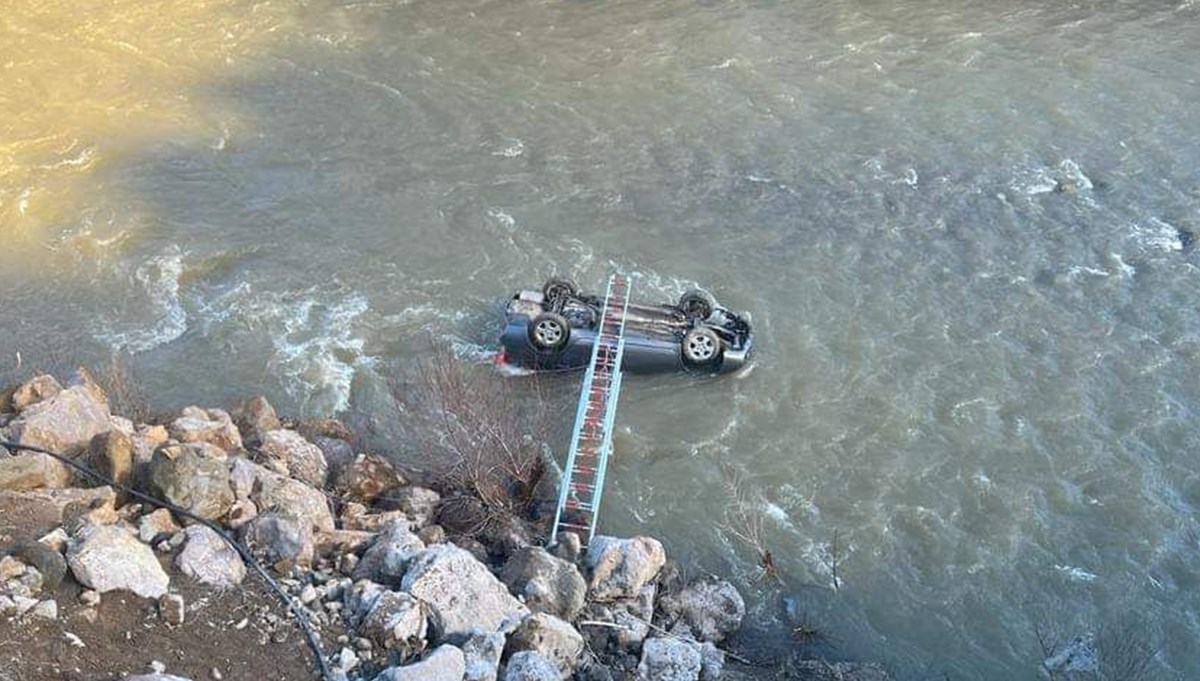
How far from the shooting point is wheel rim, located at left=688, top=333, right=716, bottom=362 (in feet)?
73.0

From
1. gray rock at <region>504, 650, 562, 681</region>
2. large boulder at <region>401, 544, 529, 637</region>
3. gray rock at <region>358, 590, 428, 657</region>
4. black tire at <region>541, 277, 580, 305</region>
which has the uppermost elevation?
gray rock at <region>358, 590, 428, 657</region>

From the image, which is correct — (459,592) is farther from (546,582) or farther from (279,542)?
(279,542)

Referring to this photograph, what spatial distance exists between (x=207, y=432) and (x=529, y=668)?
7.30 metres

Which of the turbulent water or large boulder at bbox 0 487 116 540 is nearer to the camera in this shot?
large boulder at bbox 0 487 116 540

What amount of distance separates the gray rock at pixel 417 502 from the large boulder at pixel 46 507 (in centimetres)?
406

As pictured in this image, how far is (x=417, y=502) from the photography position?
60.3ft

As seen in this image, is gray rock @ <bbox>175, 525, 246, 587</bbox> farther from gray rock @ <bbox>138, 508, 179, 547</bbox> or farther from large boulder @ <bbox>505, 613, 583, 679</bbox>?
large boulder @ <bbox>505, 613, 583, 679</bbox>

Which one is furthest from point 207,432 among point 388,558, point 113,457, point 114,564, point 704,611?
point 704,611

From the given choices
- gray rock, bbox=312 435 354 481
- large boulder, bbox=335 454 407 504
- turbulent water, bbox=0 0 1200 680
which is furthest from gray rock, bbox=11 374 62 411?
large boulder, bbox=335 454 407 504

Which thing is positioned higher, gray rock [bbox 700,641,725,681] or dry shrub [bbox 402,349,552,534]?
dry shrub [bbox 402,349,552,534]

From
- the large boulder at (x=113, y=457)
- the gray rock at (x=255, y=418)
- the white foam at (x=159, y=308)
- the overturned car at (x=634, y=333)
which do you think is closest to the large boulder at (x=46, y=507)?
Answer: the large boulder at (x=113, y=457)

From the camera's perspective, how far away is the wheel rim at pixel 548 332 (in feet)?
71.9

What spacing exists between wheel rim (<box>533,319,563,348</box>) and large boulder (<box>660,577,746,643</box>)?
597 centimetres

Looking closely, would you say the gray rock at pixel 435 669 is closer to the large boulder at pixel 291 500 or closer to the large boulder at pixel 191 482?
the large boulder at pixel 291 500
